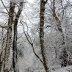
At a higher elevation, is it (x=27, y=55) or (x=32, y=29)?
(x=32, y=29)

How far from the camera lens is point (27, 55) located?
23406mm

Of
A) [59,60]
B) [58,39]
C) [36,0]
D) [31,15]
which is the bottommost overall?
[59,60]

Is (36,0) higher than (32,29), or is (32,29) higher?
(36,0)

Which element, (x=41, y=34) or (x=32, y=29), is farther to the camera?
(x=32, y=29)

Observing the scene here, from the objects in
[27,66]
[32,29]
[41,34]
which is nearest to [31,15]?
[32,29]

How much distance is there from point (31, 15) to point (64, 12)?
3281 mm

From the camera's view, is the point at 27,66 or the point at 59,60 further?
the point at 27,66

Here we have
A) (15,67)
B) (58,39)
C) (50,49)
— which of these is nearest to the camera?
(15,67)

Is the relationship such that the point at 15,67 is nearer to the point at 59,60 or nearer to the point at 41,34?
the point at 59,60

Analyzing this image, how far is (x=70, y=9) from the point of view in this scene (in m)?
16.0

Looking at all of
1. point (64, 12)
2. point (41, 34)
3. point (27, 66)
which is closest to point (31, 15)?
point (64, 12)

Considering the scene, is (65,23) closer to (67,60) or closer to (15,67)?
(67,60)

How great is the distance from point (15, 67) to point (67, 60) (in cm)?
478

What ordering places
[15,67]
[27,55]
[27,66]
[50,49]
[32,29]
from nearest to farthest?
[15,67] → [50,49] → [32,29] → [27,66] → [27,55]
